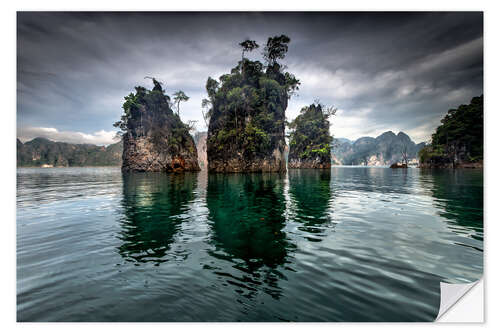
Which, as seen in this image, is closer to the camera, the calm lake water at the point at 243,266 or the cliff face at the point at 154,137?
the calm lake water at the point at 243,266

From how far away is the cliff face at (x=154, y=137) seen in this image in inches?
2087

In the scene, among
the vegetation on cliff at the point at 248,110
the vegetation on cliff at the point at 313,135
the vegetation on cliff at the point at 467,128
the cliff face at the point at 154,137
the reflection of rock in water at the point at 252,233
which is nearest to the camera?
the reflection of rock in water at the point at 252,233

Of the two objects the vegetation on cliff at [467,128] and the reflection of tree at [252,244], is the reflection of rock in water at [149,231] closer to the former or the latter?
the reflection of tree at [252,244]

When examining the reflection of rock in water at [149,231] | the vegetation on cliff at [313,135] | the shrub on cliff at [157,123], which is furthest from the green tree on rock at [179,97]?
the reflection of rock in water at [149,231]

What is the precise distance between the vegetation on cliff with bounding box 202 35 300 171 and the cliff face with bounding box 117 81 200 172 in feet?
43.7

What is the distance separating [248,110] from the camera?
39312mm

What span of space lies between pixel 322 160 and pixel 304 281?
70.6 metres

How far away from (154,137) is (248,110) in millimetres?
29308

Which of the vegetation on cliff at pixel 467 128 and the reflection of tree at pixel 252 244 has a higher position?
the vegetation on cliff at pixel 467 128

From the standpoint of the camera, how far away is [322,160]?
229ft

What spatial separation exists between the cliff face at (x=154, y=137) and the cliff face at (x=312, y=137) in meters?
32.3

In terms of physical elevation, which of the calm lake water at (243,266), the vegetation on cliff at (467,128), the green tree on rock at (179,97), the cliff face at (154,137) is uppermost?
the green tree on rock at (179,97)

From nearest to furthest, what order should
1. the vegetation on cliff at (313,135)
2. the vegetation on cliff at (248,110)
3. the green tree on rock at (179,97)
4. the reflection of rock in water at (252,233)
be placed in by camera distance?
the reflection of rock in water at (252,233) < the vegetation on cliff at (248,110) < the green tree on rock at (179,97) < the vegetation on cliff at (313,135)
